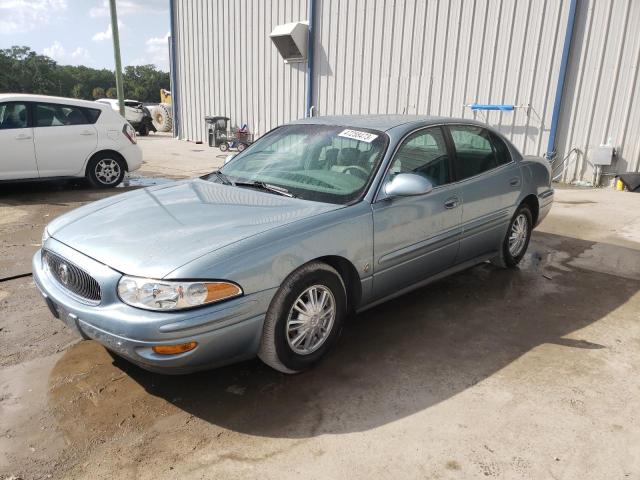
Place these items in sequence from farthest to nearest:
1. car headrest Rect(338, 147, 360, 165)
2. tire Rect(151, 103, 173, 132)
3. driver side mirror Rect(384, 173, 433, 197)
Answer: tire Rect(151, 103, 173, 132) < car headrest Rect(338, 147, 360, 165) < driver side mirror Rect(384, 173, 433, 197)

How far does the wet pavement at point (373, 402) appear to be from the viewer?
233cm

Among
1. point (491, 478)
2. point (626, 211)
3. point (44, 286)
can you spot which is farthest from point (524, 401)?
point (626, 211)

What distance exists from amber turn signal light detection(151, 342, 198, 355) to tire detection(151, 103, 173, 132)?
24014 mm

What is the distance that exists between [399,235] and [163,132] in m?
24.4

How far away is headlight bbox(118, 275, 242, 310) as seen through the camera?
2412 mm

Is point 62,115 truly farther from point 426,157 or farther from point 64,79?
point 64,79

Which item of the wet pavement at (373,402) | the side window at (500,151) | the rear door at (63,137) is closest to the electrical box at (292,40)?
the rear door at (63,137)

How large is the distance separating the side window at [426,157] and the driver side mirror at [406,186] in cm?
20

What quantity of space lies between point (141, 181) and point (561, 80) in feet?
26.9

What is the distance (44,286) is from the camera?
2941 mm

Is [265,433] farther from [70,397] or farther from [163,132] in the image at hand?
[163,132]

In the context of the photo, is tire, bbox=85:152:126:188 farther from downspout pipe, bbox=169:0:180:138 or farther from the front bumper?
downspout pipe, bbox=169:0:180:138


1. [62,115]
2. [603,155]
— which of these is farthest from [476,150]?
[62,115]

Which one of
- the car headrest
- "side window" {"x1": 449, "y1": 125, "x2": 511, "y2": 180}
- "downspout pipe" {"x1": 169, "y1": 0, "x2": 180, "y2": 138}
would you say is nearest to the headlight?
the car headrest
